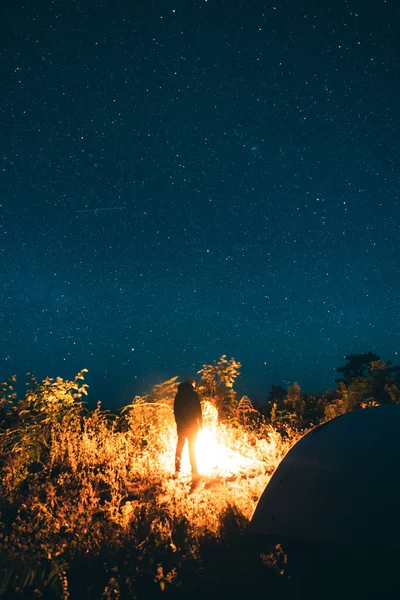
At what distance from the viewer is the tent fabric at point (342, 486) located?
343 cm

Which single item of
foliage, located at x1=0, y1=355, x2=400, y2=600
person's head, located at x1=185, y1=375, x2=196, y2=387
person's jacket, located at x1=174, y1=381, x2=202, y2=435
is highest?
person's head, located at x1=185, y1=375, x2=196, y2=387

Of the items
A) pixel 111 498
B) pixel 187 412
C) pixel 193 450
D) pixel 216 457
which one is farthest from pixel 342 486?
pixel 216 457

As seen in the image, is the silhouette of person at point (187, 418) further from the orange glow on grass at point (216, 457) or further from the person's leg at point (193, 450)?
the orange glow on grass at point (216, 457)

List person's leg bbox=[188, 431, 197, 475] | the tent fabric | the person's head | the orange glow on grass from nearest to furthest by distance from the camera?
the tent fabric, person's leg bbox=[188, 431, 197, 475], the orange glow on grass, the person's head

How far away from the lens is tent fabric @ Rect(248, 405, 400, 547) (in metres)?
3.43

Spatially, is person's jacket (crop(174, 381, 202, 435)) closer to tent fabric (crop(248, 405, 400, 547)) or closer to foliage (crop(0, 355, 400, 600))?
foliage (crop(0, 355, 400, 600))

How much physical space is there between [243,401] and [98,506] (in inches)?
255

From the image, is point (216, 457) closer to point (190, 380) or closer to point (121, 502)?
point (190, 380)

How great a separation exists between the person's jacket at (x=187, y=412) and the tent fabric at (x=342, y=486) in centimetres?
279

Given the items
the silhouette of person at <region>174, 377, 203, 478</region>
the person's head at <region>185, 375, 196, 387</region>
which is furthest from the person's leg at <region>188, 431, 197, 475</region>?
the person's head at <region>185, 375, 196, 387</region>

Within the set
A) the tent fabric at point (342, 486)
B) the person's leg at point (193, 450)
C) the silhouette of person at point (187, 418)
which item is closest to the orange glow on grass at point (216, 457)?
the person's leg at point (193, 450)

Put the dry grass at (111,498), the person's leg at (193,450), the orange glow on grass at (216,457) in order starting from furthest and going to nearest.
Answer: the orange glow on grass at (216,457) → the person's leg at (193,450) → the dry grass at (111,498)

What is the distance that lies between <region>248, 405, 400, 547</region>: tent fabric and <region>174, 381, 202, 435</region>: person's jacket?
2.79 m

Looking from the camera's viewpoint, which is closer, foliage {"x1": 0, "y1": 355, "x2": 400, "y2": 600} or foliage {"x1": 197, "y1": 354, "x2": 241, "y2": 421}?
foliage {"x1": 0, "y1": 355, "x2": 400, "y2": 600}
